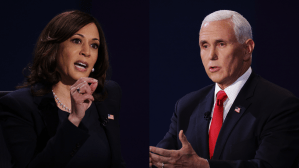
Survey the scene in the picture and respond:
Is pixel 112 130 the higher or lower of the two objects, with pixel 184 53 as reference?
lower

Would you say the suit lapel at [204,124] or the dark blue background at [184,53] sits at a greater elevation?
the dark blue background at [184,53]

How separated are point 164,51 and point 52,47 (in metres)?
0.67

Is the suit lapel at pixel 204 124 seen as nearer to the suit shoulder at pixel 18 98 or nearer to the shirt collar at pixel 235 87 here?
the shirt collar at pixel 235 87

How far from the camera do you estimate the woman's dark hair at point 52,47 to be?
1673 mm

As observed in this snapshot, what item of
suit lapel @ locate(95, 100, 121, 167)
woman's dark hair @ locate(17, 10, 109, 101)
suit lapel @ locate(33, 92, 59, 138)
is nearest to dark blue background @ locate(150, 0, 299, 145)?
suit lapel @ locate(95, 100, 121, 167)

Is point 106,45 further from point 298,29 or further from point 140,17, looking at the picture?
point 298,29

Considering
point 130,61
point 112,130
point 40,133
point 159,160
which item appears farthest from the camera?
point 112,130

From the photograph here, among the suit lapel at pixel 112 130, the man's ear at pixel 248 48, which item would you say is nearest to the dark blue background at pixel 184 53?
the man's ear at pixel 248 48

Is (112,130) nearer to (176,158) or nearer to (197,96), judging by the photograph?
(176,158)

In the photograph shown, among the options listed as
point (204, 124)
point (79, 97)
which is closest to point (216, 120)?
point (204, 124)

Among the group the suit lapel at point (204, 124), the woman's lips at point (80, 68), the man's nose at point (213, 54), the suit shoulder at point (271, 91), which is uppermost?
the man's nose at point (213, 54)

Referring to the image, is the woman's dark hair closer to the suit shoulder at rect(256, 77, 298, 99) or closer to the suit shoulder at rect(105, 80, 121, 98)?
the suit shoulder at rect(105, 80, 121, 98)

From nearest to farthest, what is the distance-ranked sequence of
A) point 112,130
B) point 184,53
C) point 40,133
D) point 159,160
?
point 159,160 < point 40,133 < point 112,130 < point 184,53

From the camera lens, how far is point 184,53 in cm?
188
